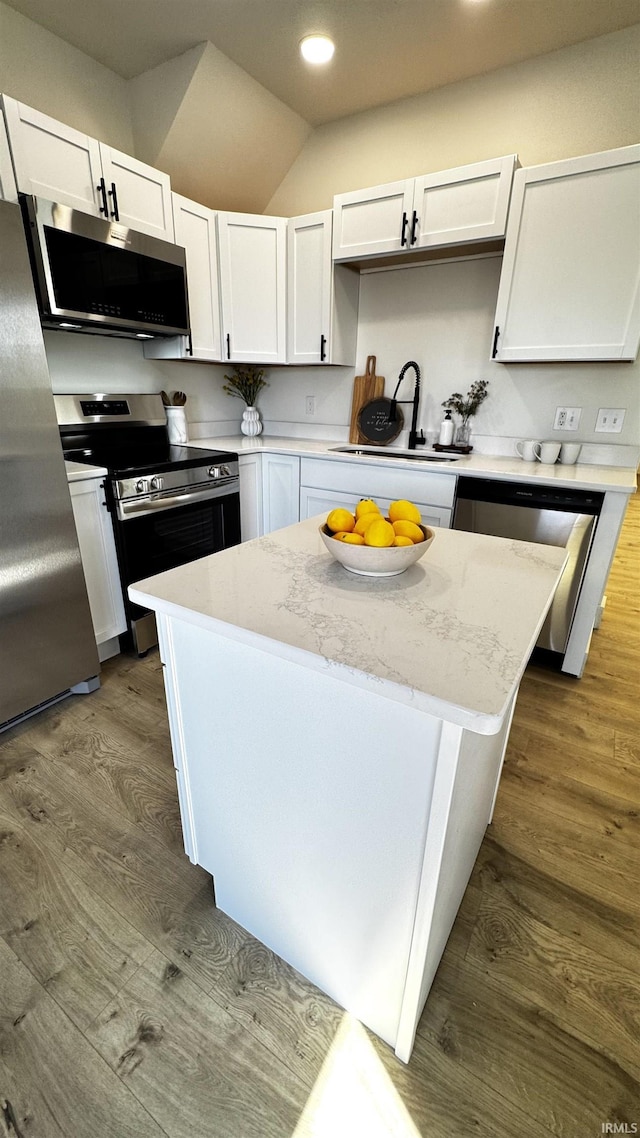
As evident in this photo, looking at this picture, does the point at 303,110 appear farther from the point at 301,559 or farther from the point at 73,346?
the point at 301,559

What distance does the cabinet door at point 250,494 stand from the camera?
2818 millimetres

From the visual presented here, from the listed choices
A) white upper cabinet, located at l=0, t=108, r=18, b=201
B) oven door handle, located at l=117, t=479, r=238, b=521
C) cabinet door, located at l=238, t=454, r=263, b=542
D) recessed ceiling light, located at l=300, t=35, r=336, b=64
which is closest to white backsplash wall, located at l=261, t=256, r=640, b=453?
cabinet door, located at l=238, t=454, r=263, b=542

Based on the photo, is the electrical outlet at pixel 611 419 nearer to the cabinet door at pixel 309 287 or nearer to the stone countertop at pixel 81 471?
the cabinet door at pixel 309 287

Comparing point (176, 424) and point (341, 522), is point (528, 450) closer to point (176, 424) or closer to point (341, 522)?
point (341, 522)

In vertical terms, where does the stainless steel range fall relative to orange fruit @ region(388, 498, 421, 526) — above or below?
below

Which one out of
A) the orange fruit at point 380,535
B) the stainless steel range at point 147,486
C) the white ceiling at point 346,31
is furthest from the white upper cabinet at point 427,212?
the orange fruit at point 380,535

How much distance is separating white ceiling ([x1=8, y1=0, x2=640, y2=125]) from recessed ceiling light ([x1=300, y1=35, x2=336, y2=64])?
35 mm

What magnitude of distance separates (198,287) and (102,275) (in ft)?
2.30

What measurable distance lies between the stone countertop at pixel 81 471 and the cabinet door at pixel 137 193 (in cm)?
118

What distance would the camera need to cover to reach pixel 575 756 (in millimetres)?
1788

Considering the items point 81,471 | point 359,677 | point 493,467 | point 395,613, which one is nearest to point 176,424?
point 81,471

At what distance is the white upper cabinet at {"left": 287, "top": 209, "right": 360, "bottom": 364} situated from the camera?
8.86 ft

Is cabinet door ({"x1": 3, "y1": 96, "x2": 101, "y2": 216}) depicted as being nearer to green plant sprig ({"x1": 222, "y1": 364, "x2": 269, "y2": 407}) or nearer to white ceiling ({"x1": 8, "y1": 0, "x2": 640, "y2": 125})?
white ceiling ({"x1": 8, "y1": 0, "x2": 640, "y2": 125})

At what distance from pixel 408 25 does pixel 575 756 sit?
10.2ft
